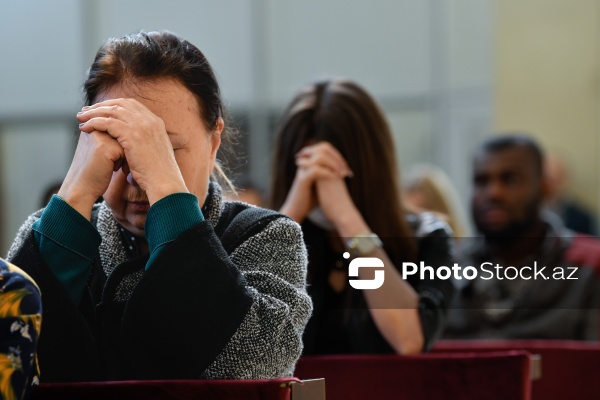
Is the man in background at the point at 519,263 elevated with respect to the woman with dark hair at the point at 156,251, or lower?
lower

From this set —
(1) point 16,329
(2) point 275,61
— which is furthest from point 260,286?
(2) point 275,61

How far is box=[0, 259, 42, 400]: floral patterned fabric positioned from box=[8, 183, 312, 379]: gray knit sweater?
317 mm

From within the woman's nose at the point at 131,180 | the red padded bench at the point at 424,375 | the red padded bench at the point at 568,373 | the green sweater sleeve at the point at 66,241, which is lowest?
the red padded bench at the point at 568,373

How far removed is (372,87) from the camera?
8797mm

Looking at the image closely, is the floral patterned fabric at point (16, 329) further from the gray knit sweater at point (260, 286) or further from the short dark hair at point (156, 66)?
the short dark hair at point (156, 66)

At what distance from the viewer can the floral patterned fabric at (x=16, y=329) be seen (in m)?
1.25

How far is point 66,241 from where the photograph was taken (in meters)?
1.62

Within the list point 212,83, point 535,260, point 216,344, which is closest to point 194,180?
point 212,83

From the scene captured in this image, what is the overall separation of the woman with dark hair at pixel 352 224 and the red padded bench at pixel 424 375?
0.24m

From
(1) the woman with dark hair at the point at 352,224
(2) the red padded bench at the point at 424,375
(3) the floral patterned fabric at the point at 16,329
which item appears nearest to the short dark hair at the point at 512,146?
(1) the woman with dark hair at the point at 352,224

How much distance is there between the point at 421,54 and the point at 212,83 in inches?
278

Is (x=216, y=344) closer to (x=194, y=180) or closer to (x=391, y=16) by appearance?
(x=194, y=180)

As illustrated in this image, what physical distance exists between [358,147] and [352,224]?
0.21 meters

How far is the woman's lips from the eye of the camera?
5.65 ft
